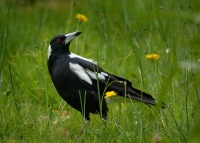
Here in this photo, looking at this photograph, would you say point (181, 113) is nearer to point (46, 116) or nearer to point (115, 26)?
point (46, 116)

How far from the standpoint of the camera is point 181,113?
3.50 m

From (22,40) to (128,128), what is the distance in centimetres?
300

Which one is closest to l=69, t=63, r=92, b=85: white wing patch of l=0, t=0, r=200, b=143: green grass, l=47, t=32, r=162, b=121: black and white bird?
l=47, t=32, r=162, b=121: black and white bird

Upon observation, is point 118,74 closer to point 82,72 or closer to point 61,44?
point 61,44

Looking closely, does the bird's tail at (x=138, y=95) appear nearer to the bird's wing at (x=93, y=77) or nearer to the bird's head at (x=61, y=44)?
the bird's wing at (x=93, y=77)

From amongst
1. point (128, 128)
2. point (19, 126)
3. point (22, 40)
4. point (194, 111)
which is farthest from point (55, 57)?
point (22, 40)

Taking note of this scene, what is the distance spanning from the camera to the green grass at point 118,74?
316 centimetres

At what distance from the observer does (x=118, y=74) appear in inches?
189

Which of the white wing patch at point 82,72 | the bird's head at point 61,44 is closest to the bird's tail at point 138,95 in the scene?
the white wing patch at point 82,72

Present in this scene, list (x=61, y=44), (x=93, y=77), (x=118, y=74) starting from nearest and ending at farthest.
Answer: (x=93, y=77) < (x=61, y=44) < (x=118, y=74)

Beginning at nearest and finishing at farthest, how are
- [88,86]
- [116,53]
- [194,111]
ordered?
[194,111] < [88,86] < [116,53]

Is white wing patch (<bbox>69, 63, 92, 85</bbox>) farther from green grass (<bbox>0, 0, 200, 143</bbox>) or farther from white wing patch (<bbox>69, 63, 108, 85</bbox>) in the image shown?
green grass (<bbox>0, 0, 200, 143</bbox>)

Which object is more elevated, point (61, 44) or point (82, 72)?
point (61, 44)

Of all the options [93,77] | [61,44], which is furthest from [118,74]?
[93,77]
